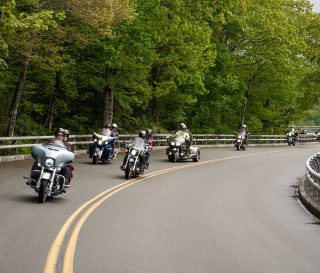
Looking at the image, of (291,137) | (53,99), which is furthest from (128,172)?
(291,137)

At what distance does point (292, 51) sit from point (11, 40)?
33.8 metres

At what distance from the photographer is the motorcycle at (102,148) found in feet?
79.8

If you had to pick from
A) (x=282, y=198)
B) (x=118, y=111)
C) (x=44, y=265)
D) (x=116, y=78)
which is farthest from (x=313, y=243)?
(x=118, y=111)

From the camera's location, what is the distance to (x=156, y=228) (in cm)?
1085

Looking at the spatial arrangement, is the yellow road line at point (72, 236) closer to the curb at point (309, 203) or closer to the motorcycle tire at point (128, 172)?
the motorcycle tire at point (128, 172)

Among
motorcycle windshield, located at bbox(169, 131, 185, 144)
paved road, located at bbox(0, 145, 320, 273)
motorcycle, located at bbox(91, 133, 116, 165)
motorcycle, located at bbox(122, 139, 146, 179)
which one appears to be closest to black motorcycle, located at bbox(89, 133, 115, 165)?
motorcycle, located at bbox(91, 133, 116, 165)

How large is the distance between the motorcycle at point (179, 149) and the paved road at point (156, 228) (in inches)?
318

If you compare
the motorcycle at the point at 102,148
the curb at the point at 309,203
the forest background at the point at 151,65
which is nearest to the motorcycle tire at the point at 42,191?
the forest background at the point at 151,65

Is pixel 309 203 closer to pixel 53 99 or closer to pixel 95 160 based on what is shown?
pixel 95 160

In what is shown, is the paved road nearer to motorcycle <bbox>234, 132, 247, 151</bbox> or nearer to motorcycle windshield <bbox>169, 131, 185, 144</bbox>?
motorcycle windshield <bbox>169, 131, 185, 144</bbox>

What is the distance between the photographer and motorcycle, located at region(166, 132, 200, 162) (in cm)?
2783

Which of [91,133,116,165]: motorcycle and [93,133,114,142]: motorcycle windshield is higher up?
[93,133,114,142]: motorcycle windshield

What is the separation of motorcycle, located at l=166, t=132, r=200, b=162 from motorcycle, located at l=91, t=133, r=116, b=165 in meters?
3.92

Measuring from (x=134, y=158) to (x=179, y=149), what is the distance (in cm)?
852
